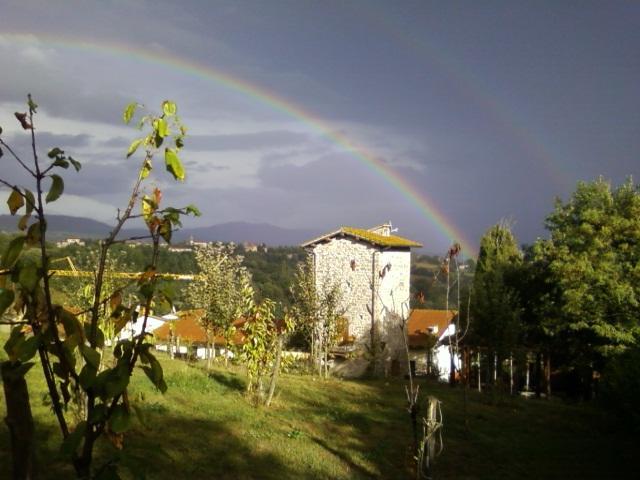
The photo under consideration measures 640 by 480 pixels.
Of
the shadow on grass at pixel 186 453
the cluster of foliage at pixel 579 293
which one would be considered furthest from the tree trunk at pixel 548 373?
the shadow on grass at pixel 186 453

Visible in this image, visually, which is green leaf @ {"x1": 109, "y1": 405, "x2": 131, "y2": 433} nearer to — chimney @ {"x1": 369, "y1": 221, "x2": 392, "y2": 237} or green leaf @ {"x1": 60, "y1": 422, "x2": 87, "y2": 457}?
green leaf @ {"x1": 60, "y1": 422, "x2": 87, "y2": 457}

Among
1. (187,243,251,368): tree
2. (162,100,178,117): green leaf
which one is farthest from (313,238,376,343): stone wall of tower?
(162,100,178,117): green leaf

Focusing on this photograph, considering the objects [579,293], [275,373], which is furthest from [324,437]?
[579,293]

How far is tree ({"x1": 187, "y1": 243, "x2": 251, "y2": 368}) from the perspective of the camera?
1953 centimetres

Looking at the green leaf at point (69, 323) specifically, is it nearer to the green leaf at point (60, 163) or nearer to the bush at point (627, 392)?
the green leaf at point (60, 163)

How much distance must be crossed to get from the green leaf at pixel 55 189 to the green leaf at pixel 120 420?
0.59 metres

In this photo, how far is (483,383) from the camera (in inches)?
996

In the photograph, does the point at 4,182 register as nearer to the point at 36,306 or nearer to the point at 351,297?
the point at 36,306

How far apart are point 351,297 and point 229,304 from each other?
12258 mm

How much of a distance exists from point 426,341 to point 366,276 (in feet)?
17.0

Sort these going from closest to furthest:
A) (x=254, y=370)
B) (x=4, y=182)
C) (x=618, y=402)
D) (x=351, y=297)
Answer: (x=4, y=182)
(x=618, y=402)
(x=254, y=370)
(x=351, y=297)

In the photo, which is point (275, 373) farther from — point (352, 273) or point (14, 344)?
point (352, 273)

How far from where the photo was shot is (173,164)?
1.88m

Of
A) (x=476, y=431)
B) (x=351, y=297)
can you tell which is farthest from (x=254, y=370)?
(x=351, y=297)
